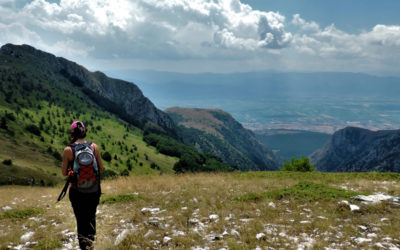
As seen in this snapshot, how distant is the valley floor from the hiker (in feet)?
1.84

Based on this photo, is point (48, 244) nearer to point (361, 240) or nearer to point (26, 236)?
point (26, 236)

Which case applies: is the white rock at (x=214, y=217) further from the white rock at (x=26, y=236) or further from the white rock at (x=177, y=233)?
the white rock at (x=26, y=236)

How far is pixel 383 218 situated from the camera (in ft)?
26.3

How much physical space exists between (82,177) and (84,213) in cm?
112

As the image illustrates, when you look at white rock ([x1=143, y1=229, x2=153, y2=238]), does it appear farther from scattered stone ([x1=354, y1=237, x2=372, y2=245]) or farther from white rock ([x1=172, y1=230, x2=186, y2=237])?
scattered stone ([x1=354, y1=237, x2=372, y2=245])

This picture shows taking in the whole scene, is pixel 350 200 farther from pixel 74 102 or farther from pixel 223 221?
pixel 74 102

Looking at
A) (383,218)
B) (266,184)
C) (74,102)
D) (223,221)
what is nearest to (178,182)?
(266,184)

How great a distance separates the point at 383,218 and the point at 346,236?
2204mm

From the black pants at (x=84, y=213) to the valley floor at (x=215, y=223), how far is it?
0.38 m

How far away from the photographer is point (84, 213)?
640cm

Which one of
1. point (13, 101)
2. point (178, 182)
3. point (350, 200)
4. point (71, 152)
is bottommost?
point (178, 182)

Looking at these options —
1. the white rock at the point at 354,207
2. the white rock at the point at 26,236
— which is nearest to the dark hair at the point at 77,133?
the white rock at the point at 26,236

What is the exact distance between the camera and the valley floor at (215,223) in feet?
22.0

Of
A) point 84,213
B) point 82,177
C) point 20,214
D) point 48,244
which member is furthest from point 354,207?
point 20,214
